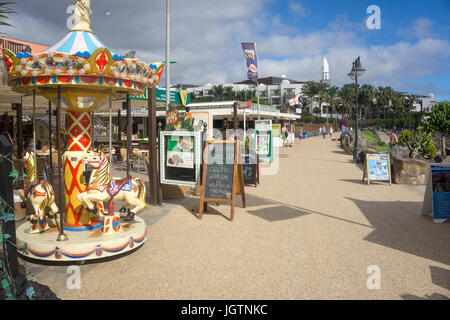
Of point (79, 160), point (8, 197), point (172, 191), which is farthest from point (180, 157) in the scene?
point (8, 197)

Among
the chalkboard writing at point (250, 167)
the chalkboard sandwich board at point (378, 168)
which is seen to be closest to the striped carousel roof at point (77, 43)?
the chalkboard writing at point (250, 167)

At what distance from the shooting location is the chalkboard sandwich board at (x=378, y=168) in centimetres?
1070

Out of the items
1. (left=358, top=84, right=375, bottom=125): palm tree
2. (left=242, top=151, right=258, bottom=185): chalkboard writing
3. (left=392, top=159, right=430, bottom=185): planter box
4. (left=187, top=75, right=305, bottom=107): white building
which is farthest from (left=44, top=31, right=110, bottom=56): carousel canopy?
(left=358, top=84, right=375, bottom=125): palm tree

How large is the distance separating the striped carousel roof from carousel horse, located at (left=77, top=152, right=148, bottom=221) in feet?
4.98

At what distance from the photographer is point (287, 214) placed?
7.09 m

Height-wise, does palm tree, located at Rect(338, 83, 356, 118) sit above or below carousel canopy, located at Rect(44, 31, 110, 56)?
above

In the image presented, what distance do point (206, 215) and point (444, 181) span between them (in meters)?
4.67

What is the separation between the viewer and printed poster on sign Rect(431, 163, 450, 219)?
21.2 feet

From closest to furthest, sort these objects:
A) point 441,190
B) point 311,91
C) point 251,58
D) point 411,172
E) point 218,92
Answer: point 441,190
point 411,172
point 251,58
point 311,91
point 218,92

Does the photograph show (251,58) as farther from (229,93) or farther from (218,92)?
(218,92)

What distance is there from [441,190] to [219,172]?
4.27 m

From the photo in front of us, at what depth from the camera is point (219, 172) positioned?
707 cm

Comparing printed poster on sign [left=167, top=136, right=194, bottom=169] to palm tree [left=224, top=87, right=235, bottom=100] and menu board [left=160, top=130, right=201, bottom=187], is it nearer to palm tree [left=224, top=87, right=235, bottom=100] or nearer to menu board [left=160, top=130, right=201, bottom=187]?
menu board [left=160, top=130, right=201, bottom=187]
